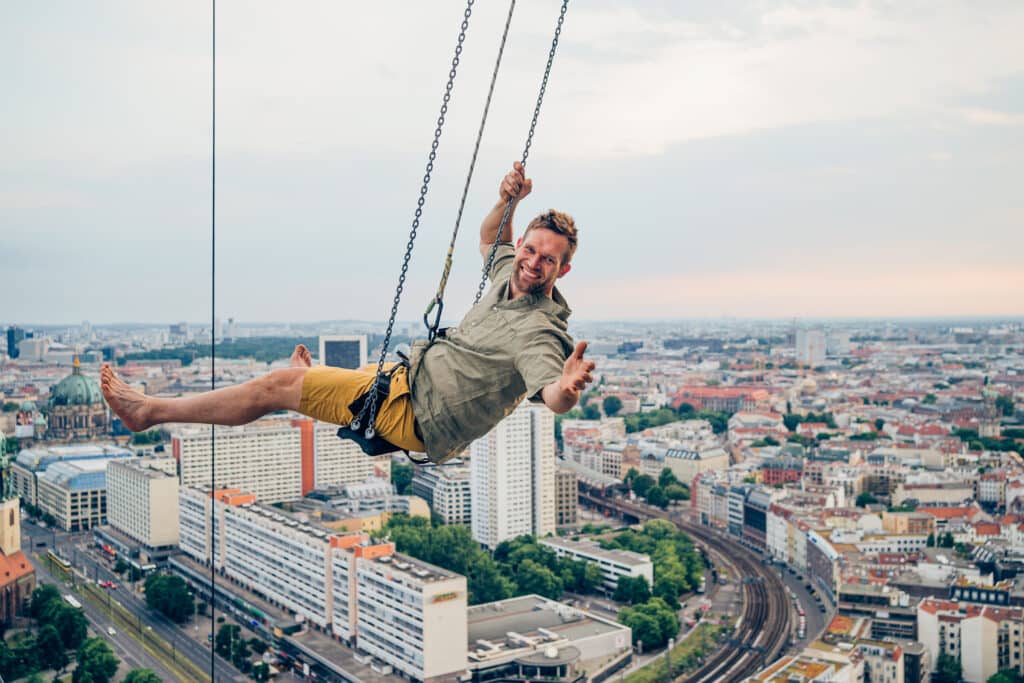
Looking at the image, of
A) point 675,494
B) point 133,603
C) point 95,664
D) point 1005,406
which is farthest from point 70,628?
point 1005,406

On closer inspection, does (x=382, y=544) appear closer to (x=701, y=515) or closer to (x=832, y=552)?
(x=832, y=552)

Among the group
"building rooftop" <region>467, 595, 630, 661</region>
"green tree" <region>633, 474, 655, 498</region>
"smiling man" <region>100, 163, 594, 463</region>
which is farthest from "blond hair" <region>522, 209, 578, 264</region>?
"green tree" <region>633, 474, 655, 498</region>

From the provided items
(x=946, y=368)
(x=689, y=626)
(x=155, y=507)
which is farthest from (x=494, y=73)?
(x=946, y=368)

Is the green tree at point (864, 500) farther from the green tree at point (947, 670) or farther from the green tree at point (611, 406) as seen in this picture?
the green tree at point (611, 406)

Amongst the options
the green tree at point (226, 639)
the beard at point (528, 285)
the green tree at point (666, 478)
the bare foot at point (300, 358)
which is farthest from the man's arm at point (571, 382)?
the green tree at point (666, 478)

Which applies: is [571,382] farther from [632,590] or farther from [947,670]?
[632,590]
